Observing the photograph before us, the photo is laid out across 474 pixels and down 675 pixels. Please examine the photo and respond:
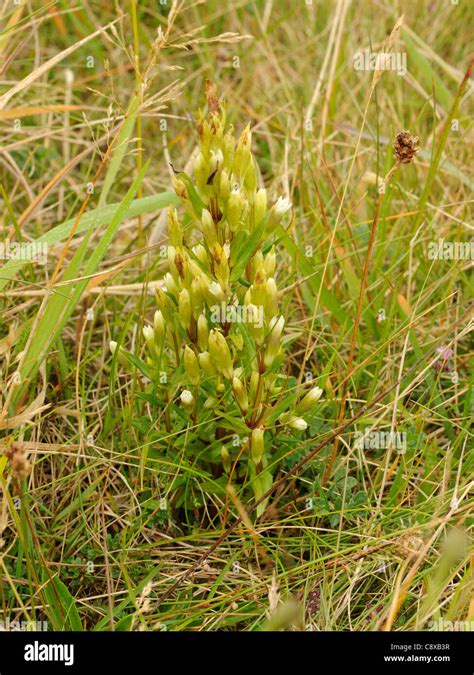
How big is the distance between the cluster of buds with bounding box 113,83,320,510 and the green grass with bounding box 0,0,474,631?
0.12 meters

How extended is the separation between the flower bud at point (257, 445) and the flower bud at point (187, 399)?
0.77ft

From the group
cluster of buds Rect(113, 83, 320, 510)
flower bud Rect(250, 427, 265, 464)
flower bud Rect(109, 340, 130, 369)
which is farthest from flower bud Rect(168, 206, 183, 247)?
flower bud Rect(250, 427, 265, 464)

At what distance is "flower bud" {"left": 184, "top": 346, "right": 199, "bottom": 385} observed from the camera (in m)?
2.52

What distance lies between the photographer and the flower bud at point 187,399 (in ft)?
8.41

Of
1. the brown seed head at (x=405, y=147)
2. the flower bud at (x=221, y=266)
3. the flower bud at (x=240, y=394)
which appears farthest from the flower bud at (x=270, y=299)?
the brown seed head at (x=405, y=147)

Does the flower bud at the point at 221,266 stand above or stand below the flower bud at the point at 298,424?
above

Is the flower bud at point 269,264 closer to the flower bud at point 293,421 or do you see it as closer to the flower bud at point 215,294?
the flower bud at point 215,294

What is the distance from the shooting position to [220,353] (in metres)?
2.46

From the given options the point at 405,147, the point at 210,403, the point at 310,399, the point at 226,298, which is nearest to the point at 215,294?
the point at 226,298

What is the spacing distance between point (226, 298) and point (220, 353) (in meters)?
0.18

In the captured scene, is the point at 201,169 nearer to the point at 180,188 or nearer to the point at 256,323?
the point at 180,188

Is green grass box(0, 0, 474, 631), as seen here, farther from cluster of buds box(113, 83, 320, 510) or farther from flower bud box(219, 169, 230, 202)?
flower bud box(219, 169, 230, 202)

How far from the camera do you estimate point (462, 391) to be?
3.00m

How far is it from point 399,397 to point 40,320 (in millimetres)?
1275
